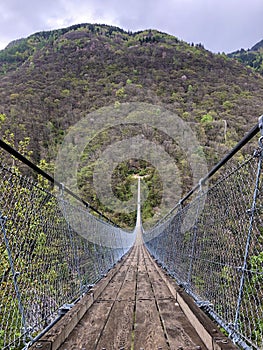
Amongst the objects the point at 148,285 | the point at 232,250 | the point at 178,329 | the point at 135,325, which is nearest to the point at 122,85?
the point at 148,285

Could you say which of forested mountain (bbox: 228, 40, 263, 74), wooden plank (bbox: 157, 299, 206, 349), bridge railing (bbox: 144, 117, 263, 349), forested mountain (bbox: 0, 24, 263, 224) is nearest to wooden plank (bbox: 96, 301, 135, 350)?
wooden plank (bbox: 157, 299, 206, 349)

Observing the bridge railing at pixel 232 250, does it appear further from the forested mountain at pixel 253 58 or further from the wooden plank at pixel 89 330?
the forested mountain at pixel 253 58

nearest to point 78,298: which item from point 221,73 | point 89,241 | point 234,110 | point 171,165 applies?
point 89,241

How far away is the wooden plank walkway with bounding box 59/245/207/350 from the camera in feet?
4.02

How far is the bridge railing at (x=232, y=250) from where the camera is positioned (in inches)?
42.6

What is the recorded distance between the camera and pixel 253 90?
28.5m

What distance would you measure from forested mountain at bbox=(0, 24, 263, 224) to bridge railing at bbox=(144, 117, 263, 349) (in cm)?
1461

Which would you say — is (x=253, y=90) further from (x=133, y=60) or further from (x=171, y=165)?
(x=133, y=60)

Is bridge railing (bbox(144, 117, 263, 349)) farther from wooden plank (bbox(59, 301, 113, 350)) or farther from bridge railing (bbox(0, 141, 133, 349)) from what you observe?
bridge railing (bbox(0, 141, 133, 349))

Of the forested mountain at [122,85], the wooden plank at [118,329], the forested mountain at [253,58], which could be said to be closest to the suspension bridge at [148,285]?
the wooden plank at [118,329]

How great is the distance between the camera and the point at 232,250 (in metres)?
1.51

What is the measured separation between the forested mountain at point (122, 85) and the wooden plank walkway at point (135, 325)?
47.7 feet

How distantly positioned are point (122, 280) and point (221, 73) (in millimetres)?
33424

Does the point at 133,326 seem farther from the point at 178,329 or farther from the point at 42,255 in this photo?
the point at 42,255
